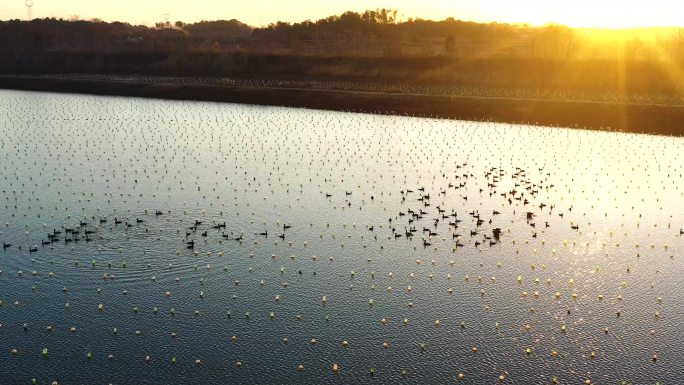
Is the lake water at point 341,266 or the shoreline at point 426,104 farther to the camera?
the shoreline at point 426,104

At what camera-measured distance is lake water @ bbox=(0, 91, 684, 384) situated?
30.8 meters

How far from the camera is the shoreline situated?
10362cm

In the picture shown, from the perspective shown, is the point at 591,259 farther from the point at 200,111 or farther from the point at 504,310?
the point at 200,111

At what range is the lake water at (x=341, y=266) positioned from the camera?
3077 cm

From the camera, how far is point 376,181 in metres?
67.8

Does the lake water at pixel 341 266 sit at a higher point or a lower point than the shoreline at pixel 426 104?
lower

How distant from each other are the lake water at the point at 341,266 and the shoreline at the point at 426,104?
2414 centimetres

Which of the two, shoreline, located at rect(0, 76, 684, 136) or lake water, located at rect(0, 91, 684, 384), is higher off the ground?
shoreline, located at rect(0, 76, 684, 136)

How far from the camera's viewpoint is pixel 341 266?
43188 mm

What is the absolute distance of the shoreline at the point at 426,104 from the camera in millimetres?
103625

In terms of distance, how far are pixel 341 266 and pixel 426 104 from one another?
275ft

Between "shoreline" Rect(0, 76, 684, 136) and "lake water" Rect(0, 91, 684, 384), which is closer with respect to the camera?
"lake water" Rect(0, 91, 684, 384)

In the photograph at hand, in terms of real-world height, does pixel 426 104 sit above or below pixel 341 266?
above

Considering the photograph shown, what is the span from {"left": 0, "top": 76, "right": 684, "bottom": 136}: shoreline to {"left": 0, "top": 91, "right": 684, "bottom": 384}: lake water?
951 inches
